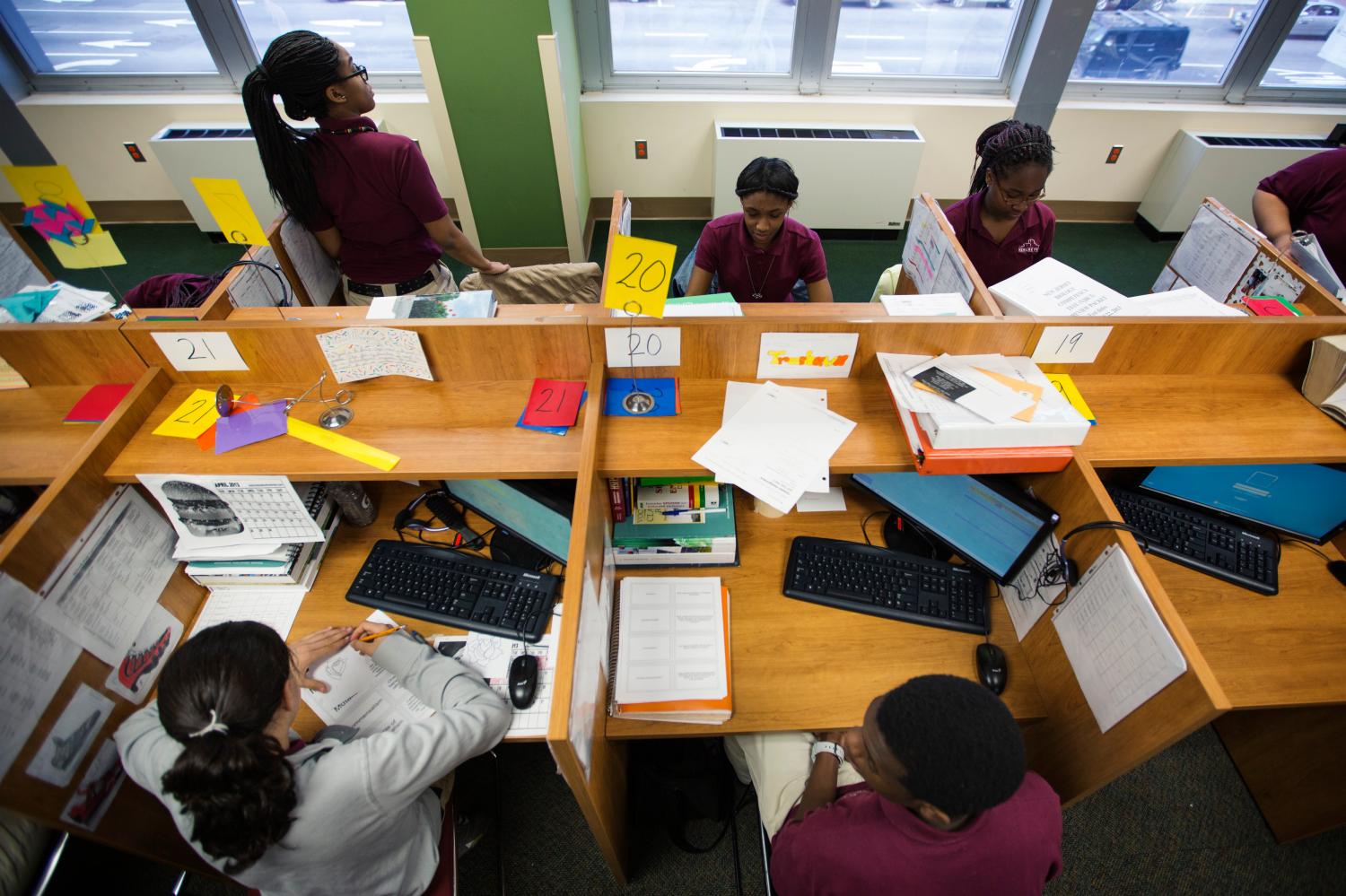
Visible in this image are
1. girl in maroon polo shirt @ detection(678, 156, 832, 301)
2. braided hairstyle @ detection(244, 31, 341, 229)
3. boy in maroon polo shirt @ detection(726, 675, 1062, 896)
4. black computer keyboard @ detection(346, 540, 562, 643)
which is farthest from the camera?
girl in maroon polo shirt @ detection(678, 156, 832, 301)

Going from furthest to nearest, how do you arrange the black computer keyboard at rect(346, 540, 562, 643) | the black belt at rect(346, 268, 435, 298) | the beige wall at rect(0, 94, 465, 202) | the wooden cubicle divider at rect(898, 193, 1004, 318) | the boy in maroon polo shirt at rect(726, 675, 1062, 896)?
1. the beige wall at rect(0, 94, 465, 202)
2. the black belt at rect(346, 268, 435, 298)
3. the wooden cubicle divider at rect(898, 193, 1004, 318)
4. the black computer keyboard at rect(346, 540, 562, 643)
5. the boy in maroon polo shirt at rect(726, 675, 1062, 896)

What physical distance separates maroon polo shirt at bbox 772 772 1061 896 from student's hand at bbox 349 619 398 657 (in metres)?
0.91

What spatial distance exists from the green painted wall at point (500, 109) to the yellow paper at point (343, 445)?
2.34 meters

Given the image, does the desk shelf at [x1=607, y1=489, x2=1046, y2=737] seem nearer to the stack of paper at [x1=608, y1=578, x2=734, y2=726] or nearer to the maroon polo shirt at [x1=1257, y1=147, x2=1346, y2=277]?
the stack of paper at [x1=608, y1=578, x2=734, y2=726]

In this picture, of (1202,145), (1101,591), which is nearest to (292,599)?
(1101,591)

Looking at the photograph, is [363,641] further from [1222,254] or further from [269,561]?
[1222,254]

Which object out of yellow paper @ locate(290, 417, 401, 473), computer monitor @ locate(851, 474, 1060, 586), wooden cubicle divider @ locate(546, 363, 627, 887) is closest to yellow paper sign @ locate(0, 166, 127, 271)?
yellow paper @ locate(290, 417, 401, 473)

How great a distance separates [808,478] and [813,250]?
1203 millimetres

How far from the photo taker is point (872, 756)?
91 centimetres

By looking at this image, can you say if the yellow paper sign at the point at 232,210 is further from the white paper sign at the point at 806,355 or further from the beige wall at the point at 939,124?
the beige wall at the point at 939,124

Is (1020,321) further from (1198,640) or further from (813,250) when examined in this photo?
(813,250)

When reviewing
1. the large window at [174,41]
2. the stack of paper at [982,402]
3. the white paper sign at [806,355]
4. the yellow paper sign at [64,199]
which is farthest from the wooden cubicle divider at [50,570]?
the large window at [174,41]

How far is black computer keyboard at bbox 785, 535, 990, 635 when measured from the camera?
1383mm

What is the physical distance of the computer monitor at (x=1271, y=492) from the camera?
1391 millimetres
